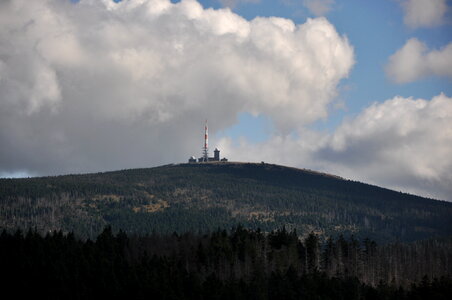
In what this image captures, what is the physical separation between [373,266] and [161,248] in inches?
2111

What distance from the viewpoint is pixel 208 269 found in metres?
156

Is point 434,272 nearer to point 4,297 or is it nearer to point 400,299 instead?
point 400,299

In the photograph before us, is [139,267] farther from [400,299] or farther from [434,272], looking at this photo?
[434,272]

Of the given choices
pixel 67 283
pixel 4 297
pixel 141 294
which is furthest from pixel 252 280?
pixel 4 297

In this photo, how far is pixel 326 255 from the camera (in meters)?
170

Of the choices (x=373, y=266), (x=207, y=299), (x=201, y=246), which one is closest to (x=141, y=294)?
(x=207, y=299)

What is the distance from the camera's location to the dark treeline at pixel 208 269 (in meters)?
128

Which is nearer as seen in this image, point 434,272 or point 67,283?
point 67,283

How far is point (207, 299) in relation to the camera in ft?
407

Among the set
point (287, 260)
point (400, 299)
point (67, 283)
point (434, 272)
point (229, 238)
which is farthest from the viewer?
point (434, 272)

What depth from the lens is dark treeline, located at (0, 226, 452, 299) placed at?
422 ft

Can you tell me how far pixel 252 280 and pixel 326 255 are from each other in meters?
35.7

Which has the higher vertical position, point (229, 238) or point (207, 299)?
point (229, 238)

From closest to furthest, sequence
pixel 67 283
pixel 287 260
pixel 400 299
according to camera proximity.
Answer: pixel 67 283
pixel 400 299
pixel 287 260
